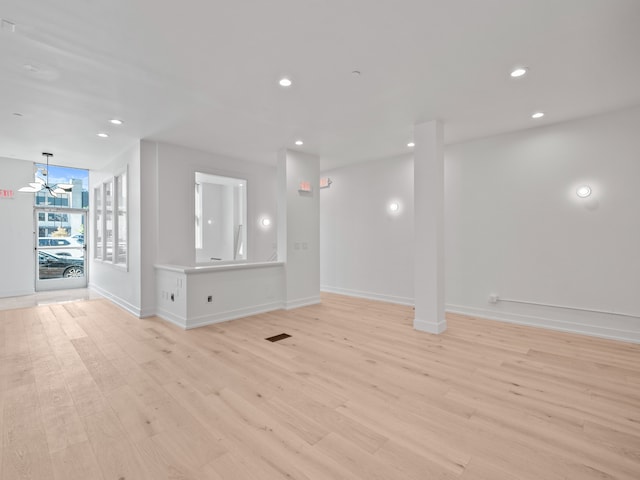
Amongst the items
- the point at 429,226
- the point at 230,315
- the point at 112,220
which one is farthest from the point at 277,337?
the point at 112,220

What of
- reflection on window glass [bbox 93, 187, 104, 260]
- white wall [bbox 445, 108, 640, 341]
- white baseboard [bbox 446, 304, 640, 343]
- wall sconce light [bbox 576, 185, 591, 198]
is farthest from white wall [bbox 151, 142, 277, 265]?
wall sconce light [bbox 576, 185, 591, 198]

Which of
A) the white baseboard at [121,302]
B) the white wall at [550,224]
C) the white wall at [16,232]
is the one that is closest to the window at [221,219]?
the white baseboard at [121,302]

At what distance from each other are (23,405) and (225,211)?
483 centimetres

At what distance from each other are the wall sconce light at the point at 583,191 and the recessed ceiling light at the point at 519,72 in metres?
2.18

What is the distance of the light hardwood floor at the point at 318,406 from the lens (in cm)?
173

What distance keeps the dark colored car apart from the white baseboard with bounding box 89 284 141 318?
1.14 metres

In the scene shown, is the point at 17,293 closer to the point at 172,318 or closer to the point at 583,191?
the point at 172,318

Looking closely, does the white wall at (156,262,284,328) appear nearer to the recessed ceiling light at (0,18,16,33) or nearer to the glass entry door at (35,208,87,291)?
the recessed ceiling light at (0,18,16,33)

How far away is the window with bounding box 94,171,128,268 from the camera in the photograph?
18.9 feet

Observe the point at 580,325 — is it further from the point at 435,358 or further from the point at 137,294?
the point at 137,294

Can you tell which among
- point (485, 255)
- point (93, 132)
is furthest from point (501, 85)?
point (93, 132)

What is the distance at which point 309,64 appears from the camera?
2.79m

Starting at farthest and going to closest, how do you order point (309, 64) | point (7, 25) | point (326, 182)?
point (326, 182), point (309, 64), point (7, 25)

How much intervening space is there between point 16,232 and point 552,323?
10.5 metres
